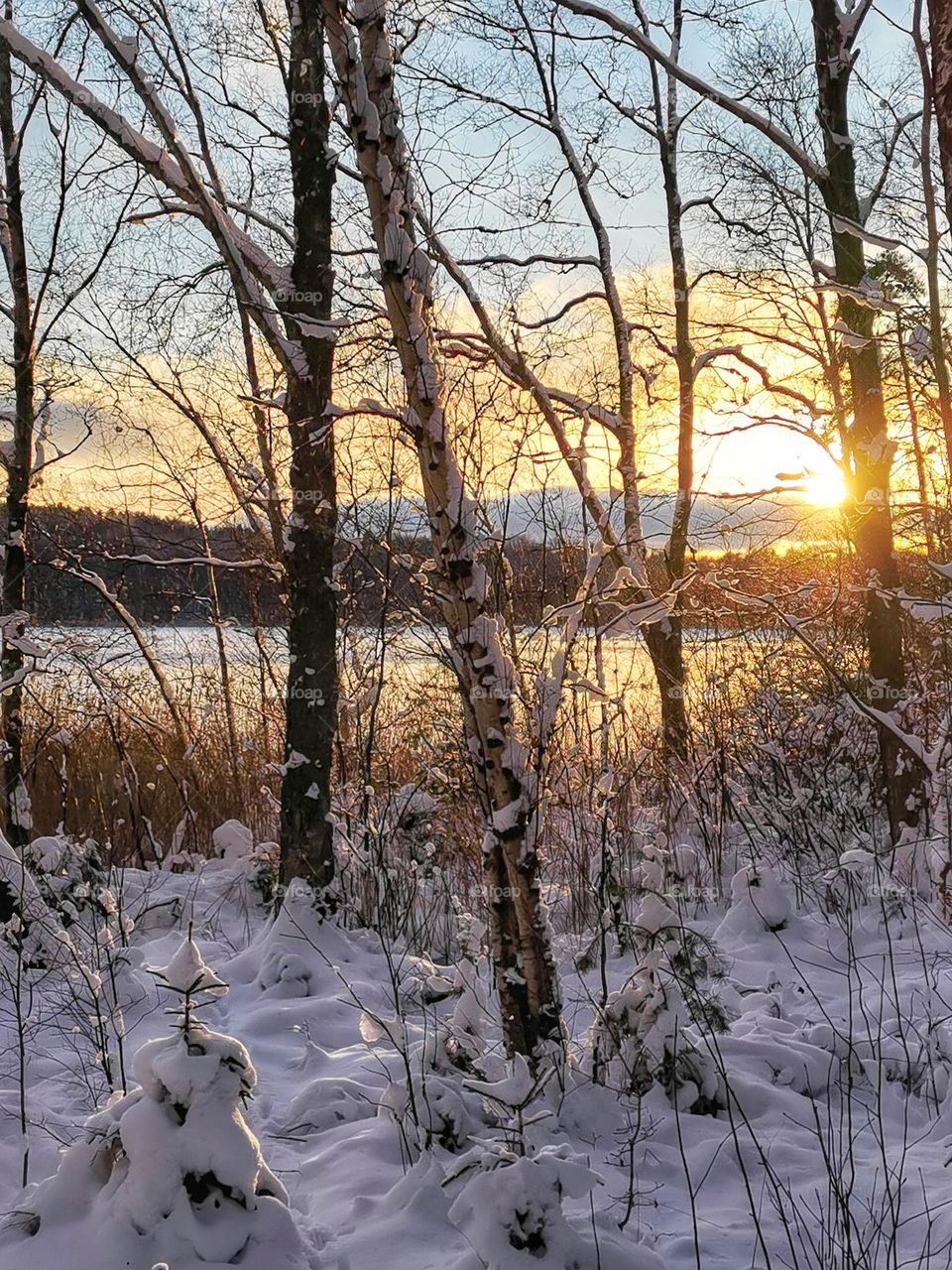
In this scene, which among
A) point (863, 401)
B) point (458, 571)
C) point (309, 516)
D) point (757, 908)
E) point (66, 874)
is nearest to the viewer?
point (458, 571)

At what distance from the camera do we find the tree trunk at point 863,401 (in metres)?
5.23

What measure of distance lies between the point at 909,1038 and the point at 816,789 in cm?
323

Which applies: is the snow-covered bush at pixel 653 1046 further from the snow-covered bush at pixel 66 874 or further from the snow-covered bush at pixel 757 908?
the snow-covered bush at pixel 66 874

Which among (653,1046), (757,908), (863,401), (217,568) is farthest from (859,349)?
(217,568)

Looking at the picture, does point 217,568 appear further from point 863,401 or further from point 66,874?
point 863,401

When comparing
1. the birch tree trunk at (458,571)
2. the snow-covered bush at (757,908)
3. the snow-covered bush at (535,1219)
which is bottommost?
Result: the snow-covered bush at (757,908)

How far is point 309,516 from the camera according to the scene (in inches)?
203

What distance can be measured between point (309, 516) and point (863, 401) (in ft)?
10.7

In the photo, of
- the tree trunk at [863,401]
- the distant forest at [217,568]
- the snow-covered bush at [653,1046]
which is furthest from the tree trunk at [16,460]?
the tree trunk at [863,401]

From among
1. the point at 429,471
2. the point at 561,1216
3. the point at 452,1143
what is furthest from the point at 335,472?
the point at 561,1216

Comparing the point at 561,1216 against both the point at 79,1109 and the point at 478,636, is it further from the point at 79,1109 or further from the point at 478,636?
the point at 79,1109

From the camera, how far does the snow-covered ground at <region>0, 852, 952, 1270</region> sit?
2.03 meters

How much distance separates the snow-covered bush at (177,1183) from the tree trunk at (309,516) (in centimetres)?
301

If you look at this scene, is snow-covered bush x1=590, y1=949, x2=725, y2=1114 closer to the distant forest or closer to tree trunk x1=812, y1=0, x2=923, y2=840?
the distant forest
